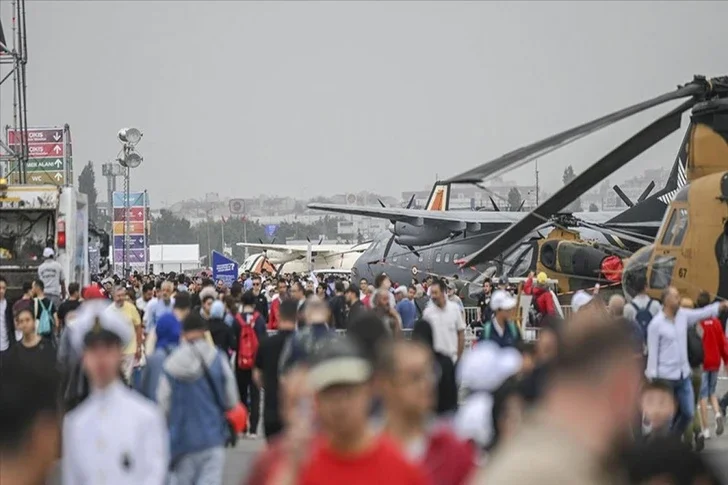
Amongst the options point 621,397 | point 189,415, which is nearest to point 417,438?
point 621,397

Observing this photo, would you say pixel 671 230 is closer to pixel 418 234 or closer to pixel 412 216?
pixel 412 216

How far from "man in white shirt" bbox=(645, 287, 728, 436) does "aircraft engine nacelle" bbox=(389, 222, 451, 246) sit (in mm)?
35270

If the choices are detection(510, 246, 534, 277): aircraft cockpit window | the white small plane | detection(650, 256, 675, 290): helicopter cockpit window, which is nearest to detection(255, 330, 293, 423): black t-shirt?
detection(650, 256, 675, 290): helicopter cockpit window

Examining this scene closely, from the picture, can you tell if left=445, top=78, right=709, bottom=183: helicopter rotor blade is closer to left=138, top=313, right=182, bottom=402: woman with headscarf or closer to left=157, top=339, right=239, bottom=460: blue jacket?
left=138, top=313, right=182, bottom=402: woman with headscarf

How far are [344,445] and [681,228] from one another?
16833 mm

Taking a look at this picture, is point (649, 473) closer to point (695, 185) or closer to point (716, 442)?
point (716, 442)

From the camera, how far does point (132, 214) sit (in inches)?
2630

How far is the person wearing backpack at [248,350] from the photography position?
1672 cm

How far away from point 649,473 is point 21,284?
65.0 ft

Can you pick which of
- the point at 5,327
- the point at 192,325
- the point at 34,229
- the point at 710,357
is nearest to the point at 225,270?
the point at 34,229

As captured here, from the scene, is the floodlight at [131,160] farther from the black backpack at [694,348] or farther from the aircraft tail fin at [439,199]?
the black backpack at [694,348]

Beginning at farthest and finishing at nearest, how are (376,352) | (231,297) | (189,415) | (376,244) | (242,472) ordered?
(376,244) < (231,297) < (242,472) < (189,415) < (376,352)

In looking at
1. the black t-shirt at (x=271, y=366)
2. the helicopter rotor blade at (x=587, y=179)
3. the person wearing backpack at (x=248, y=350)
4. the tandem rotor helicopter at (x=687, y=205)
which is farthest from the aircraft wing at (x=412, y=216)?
the black t-shirt at (x=271, y=366)

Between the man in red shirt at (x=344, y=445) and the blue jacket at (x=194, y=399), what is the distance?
189 inches
